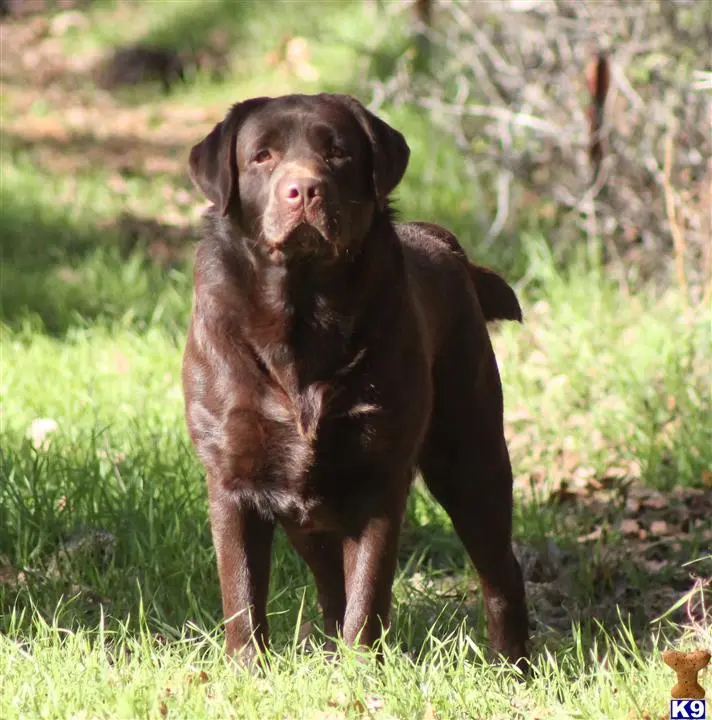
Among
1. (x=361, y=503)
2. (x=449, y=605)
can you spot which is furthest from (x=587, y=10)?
(x=361, y=503)

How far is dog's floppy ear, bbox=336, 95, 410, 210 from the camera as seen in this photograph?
12.9 feet

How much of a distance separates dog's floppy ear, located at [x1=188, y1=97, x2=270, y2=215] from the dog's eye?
0.07m

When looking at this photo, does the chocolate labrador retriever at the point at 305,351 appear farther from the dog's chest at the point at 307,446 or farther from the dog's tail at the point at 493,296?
the dog's tail at the point at 493,296

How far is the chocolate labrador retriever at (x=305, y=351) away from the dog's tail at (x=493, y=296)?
0.67m

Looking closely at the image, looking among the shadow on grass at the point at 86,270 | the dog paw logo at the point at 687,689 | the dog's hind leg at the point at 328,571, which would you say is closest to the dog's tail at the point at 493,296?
the dog's hind leg at the point at 328,571

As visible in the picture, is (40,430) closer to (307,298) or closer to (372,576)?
(307,298)

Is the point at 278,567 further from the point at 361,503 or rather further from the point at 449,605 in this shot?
the point at 361,503

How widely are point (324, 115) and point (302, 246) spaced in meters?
0.42

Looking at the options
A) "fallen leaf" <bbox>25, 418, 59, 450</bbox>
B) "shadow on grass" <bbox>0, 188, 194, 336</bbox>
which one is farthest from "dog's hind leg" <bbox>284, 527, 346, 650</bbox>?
"shadow on grass" <bbox>0, 188, 194, 336</bbox>

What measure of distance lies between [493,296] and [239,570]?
147 centimetres

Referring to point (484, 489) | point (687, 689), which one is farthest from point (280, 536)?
point (687, 689)

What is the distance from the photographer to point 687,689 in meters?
3.21

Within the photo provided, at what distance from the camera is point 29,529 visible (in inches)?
184

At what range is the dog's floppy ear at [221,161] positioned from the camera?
3.86 meters
